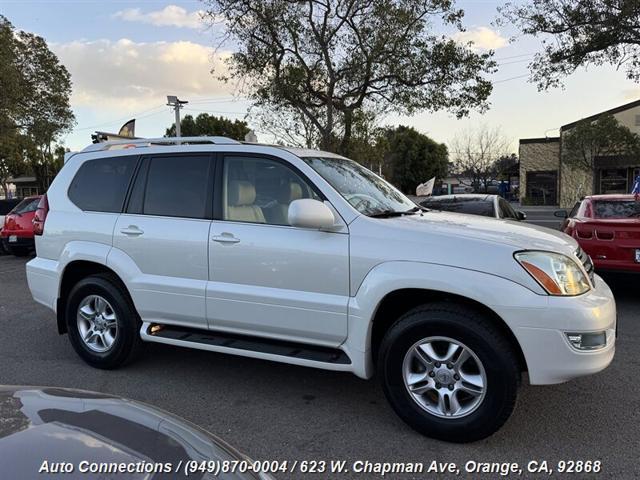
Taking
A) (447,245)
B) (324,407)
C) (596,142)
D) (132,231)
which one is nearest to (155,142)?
(132,231)

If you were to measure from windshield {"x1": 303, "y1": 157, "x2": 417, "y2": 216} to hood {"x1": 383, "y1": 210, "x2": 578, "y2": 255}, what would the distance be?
253 mm

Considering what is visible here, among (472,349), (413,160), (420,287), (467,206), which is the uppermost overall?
(413,160)

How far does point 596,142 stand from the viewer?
30.0m

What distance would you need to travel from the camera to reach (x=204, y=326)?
420 centimetres

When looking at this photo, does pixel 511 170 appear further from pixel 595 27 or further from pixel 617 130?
pixel 595 27

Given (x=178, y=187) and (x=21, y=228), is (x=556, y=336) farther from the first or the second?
(x=21, y=228)

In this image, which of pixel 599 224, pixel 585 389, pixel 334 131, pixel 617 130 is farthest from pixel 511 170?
pixel 585 389

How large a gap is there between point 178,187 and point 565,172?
117ft

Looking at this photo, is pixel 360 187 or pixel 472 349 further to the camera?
pixel 360 187

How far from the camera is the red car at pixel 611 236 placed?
6566mm

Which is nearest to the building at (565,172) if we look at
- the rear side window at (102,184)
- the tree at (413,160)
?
the tree at (413,160)

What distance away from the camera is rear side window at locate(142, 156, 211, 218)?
171 inches

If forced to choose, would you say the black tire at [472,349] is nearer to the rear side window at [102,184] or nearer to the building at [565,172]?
the rear side window at [102,184]

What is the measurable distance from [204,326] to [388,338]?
153cm
